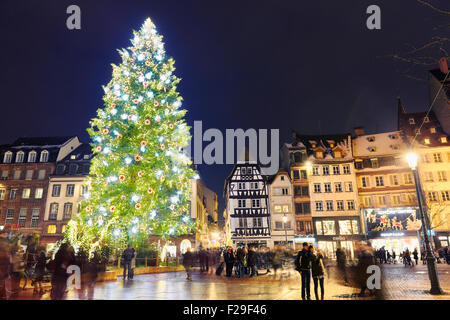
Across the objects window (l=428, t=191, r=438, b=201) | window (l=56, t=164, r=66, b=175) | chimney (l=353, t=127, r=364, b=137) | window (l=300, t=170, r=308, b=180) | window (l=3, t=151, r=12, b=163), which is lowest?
window (l=428, t=191, r=438, b=201)

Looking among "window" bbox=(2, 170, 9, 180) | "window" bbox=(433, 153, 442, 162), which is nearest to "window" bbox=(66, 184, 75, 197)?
"window" bbox=(2, 170, 9, 180)

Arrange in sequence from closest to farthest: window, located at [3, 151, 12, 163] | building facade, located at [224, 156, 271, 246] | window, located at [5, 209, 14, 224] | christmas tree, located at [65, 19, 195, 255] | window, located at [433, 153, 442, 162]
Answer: christmas tree, located at [65, 19, 195, 255] → window, located at [433, 153, 442, 162] → building facade, located at [224, 156, 271, 246] → window, located at [5, 209, 14, 224] → window, located at [3, 151, 12, 163]

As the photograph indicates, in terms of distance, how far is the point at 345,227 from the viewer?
1679 inches

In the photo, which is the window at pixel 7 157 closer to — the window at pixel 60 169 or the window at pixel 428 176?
the window at pixel 60 169

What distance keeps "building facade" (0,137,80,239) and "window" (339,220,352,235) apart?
146 ft

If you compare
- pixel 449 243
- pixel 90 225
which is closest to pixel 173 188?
pixel 90 225

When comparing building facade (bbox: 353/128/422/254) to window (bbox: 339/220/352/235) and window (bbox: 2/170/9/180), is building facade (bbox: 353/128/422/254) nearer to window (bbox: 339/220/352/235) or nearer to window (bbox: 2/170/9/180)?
window (bbox: 339/220/352/235)

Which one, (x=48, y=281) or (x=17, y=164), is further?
(x=17, y=164)

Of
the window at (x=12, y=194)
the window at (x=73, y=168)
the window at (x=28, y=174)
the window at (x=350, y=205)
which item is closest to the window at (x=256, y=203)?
the window at (x=350, y=205)

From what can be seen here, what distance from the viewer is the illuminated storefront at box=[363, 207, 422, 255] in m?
39.1

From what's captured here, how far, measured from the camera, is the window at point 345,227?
139 feet

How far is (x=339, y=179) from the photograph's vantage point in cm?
4494

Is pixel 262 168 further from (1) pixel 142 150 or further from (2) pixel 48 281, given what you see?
(2) pixel 48 281
